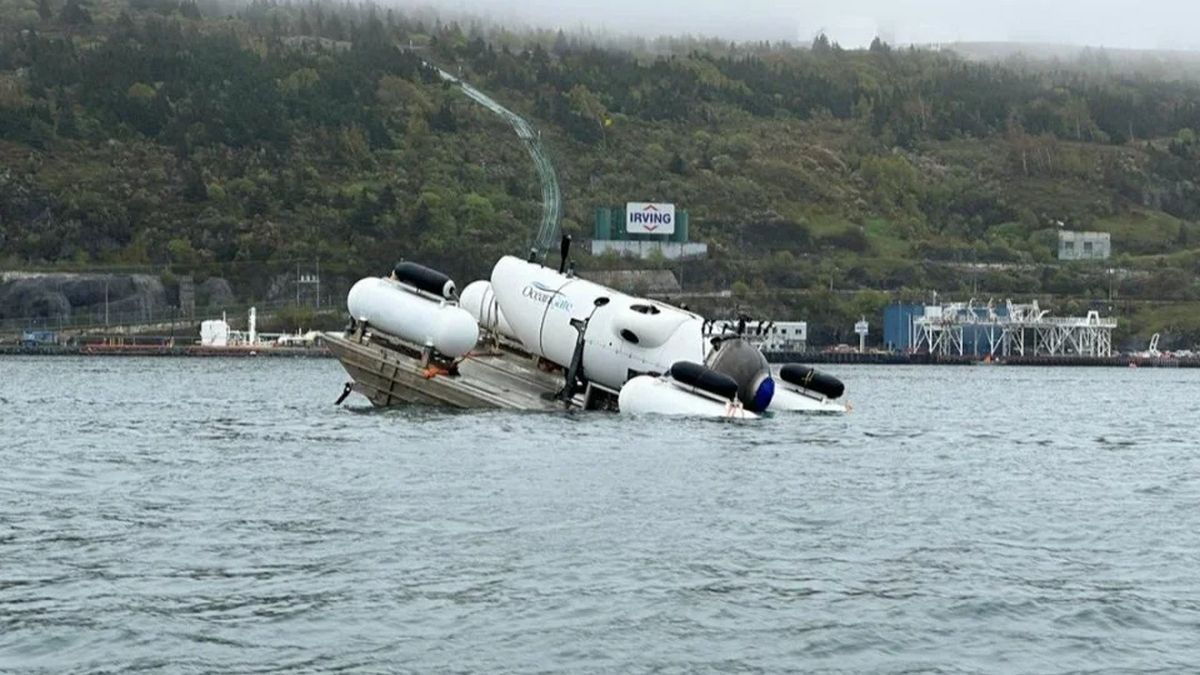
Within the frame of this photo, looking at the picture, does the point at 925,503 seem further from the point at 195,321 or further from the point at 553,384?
the point at 195,321

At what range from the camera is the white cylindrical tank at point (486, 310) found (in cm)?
6003

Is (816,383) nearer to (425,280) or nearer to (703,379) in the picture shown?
(703,379)

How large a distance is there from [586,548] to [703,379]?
21.4 meters

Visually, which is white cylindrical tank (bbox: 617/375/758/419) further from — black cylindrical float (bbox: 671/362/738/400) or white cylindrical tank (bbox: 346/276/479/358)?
white cylindrical tank (bbox: 346/276/479/358)

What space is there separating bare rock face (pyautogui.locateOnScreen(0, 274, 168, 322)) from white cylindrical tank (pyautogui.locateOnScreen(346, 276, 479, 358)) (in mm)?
129547

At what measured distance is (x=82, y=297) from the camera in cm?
18550

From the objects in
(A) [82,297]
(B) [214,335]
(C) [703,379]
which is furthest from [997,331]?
(C) [703,379]

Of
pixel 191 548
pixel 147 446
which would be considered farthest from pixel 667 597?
pixel 147 446

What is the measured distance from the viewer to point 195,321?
602ft

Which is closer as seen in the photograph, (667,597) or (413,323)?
(667,597)

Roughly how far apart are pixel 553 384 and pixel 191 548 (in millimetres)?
25945

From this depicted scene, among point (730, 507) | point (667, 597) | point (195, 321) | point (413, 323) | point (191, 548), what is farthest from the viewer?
point (195, 321)

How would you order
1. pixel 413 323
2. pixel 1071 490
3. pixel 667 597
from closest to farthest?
pixel 667 597 → pixel 1071 490 → pixel 413 323


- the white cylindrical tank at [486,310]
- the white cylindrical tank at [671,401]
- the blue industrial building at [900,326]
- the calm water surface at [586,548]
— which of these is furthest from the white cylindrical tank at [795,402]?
the blue industrial building at [900,326]
